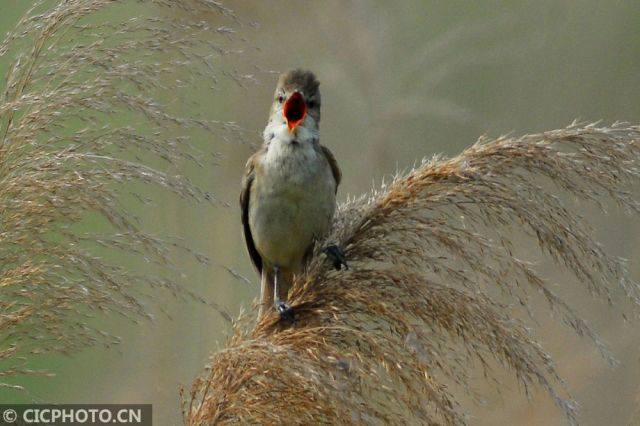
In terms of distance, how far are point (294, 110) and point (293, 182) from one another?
287 mm

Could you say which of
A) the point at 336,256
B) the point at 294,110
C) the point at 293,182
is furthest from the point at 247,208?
the point at 336,256

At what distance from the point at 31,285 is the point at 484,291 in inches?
41.7

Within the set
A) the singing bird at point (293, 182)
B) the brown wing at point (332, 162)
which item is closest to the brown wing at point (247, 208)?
the singing bird at point (293, 182)

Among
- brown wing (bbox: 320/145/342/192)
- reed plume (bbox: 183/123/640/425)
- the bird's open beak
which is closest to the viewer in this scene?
reed plume (bbox: 183/123/640/425)

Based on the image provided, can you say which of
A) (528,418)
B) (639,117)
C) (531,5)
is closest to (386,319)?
(528,418)

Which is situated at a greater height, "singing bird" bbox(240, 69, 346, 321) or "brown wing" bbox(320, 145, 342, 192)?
"brown wing" bbox(320, 145, 342, 192)

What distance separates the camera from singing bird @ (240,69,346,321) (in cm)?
322

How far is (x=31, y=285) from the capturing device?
2207mm

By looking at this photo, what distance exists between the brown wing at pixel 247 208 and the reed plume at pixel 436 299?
115cm

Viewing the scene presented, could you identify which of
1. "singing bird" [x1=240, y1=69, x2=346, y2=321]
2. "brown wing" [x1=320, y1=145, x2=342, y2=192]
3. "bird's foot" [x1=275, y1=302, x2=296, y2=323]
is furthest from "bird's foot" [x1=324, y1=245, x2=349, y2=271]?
"brown wing" [x1=320, y1=145, x2=342, y2=192]

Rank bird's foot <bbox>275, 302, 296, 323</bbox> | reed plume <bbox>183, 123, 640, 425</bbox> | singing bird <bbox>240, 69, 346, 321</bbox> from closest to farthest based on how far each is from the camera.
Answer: reed plume <bbox>183, 123, 640, 425</bbox>, bird's foot <bbox>275, 302, 296, 323</bbox>, singing bird <bbox>240, 69, 346, 321</bbox>

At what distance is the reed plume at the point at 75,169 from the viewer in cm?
219

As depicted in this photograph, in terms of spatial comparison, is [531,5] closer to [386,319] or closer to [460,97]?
[460,97]

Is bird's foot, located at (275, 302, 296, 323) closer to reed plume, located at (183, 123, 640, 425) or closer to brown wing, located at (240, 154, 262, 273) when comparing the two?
reed plume, located at (183, 123, 640, 425)
